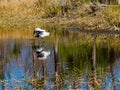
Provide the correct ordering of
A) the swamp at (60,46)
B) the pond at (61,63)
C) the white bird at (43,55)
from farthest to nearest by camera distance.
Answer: the white bird at (43,55) → the swamp at (60,46) → the pond at (61,63)

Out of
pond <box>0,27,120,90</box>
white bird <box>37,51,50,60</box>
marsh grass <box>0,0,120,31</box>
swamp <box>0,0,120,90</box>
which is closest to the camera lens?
pond <box>0,27,120,90</box>

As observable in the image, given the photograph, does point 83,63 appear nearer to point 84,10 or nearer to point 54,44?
point 54,44

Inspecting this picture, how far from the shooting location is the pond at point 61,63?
902 centimetres

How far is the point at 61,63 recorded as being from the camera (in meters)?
11.9

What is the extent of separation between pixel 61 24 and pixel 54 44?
6.56m

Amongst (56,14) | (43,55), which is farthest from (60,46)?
(56,14)

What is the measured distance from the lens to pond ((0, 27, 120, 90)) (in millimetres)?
9023

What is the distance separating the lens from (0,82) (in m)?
9.62

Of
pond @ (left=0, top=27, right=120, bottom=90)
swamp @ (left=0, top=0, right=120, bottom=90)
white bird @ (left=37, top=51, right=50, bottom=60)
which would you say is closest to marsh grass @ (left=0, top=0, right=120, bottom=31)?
swamp @ (left=0, top=0, right=120, bottom=90)

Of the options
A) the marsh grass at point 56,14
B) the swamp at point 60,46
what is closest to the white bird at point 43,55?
the swamp at point 60,46

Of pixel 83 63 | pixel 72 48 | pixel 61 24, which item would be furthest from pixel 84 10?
pixel 83 63

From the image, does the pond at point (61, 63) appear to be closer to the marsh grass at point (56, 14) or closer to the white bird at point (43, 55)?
the white bird at point (43, 55)

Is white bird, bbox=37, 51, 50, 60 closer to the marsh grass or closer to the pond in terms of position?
the pond

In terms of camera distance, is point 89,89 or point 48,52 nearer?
point 89,89
